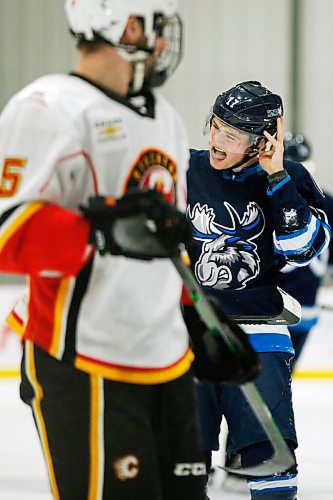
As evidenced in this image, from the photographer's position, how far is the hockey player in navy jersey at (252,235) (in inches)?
94.9

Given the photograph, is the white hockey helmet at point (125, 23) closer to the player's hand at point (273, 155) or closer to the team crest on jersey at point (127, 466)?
the team crest on jersey at point (127, 466)

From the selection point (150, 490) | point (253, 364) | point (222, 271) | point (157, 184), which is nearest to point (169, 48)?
point (157, 184)

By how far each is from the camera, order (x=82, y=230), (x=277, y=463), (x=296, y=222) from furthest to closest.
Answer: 1. (x=296, y=222)
2. (x=277, y=463)
3. (x=82, y=230)

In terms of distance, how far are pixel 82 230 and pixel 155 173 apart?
0.63 ft

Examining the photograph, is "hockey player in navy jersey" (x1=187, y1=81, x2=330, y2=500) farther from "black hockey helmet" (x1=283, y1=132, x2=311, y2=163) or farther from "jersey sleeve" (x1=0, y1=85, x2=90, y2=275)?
"black hockey helmet" (x1=283, y1=132, x2=311, y2=163)

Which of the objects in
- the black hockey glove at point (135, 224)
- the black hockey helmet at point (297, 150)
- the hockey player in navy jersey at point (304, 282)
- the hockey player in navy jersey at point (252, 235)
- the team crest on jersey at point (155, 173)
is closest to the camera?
the black hockey glove at point (135, 224)

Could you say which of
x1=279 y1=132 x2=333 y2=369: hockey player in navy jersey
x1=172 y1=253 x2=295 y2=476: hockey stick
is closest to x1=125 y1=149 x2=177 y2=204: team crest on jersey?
x1=172 y1=253 x2=295 y2=476: hockey stick

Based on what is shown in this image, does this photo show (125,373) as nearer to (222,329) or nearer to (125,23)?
(222,329)

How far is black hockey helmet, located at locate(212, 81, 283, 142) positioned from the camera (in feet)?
8.20

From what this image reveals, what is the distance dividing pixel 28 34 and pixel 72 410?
5991 millimetres

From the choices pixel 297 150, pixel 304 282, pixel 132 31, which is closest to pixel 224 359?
pixel 132 31

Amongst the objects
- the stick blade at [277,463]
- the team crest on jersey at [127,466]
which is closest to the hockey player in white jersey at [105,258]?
the team crest on jersey at [127,466]

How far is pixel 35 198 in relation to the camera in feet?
5.15

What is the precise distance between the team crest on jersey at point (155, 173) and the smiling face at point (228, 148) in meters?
0.76
